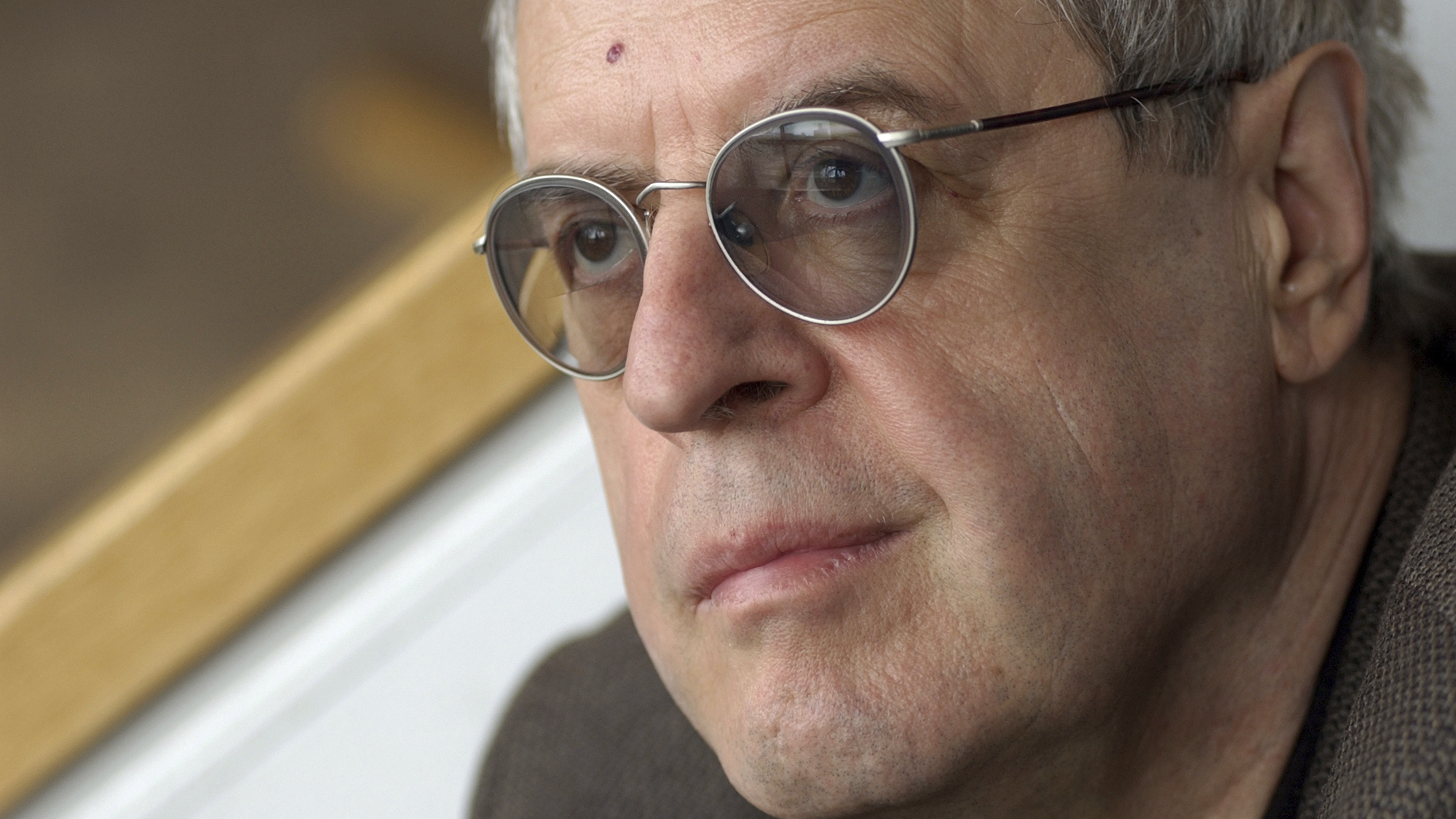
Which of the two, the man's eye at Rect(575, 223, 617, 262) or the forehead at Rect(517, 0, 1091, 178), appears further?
the man's eye at Rect(575, 223, 617, 262)

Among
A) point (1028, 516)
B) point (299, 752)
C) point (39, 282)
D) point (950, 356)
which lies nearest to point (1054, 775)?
point (1028, 516)

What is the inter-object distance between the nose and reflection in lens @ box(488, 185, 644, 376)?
9 centimetres

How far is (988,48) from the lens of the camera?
0.98m

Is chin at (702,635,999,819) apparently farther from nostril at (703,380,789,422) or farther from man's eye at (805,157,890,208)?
man's eye at (805,157,890,208)

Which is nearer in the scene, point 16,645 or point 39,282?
point 16,645

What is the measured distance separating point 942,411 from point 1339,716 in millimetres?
440

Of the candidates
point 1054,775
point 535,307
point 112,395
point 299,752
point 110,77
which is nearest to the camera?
point 1054,775

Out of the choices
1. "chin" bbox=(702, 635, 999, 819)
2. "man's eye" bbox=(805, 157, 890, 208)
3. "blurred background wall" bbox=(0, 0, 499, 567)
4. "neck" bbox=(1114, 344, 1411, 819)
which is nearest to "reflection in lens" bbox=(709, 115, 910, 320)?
"man's eye" bbox=(805, 157, 890, 208)

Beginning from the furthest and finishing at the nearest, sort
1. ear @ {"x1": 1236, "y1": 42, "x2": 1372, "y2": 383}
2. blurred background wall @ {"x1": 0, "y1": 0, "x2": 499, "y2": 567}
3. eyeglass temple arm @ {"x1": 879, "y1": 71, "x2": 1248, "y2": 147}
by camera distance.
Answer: blurred background wall @ {"x1": 0, "y1": 0, "x2": 499, "y2": 567}, ear @ {"x1": 1236, "y1": 42, "x2": 1372, "y2": 383}, eyeglass temple arm @ {"x1": 879, "y1": 71, "x2": 1248, "y2": 147}

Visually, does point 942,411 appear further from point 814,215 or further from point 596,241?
point 596,241

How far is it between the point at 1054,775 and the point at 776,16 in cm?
68

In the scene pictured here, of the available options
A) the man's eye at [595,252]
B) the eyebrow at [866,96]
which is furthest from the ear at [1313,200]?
the man's eye at [595,252]

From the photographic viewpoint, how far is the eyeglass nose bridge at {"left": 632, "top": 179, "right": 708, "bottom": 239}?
1.00 meters

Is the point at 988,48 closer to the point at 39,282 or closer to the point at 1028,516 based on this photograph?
the point at 1028,516
